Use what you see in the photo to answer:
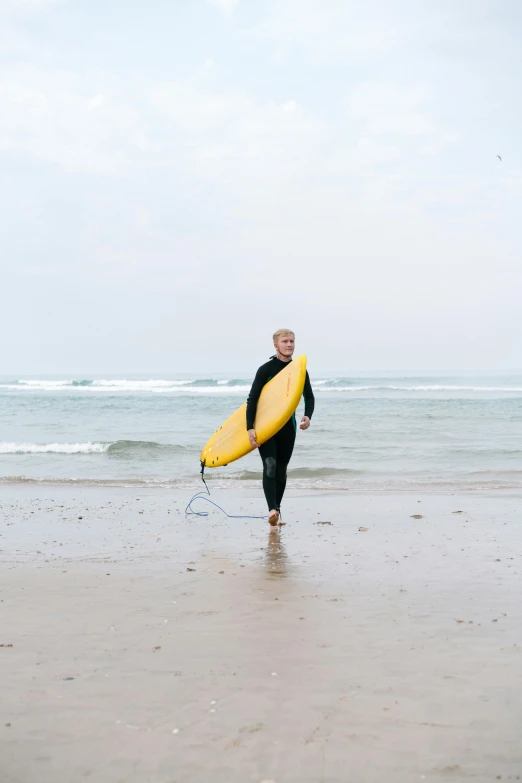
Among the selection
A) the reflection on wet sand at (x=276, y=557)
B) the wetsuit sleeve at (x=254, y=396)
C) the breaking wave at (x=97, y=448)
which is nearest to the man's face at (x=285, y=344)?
the wetsuit sleeve at (x=254, y=396)

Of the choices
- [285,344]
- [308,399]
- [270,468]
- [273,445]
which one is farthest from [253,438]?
[285,344]

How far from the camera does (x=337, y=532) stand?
18.4 ft

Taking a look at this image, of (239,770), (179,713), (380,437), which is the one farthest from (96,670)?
(380,437)

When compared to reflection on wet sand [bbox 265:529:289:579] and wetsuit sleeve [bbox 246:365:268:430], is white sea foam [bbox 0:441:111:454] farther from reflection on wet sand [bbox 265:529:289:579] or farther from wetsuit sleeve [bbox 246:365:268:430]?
reflection on wet sand [bbox 265:529:289:579]

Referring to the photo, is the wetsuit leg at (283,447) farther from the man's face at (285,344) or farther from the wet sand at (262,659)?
the wet sand at (262,659)

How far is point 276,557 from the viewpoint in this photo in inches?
187

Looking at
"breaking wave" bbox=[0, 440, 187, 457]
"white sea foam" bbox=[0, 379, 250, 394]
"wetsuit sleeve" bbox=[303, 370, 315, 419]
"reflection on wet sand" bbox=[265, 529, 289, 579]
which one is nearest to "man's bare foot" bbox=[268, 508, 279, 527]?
"reflection on wet sand" bbox=[265, 529, 289, 579]

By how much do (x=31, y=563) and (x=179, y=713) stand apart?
250 centimetres

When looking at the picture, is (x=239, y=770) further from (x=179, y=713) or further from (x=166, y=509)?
(x=166, y=509)

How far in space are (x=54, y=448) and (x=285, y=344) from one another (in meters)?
8.54

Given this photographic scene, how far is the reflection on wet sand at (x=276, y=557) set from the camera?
14.1 feet

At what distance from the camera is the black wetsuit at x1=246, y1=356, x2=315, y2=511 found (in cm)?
584

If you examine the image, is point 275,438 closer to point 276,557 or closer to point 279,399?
point 279,399

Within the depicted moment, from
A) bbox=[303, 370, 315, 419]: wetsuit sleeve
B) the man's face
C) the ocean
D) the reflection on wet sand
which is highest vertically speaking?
the man's face
